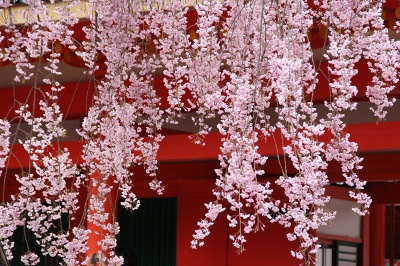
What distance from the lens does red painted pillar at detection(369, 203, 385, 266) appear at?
7.80 m

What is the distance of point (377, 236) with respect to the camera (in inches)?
312

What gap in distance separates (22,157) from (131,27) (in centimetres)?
398

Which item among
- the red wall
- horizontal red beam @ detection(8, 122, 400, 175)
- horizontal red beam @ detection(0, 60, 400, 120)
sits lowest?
the red wall

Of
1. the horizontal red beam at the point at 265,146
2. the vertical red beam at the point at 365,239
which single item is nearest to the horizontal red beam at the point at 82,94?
the horizontal red beam at the point at 265,146

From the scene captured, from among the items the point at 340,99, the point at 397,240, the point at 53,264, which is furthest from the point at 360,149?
the point at 397,240

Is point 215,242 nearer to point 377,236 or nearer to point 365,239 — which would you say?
point 365,239

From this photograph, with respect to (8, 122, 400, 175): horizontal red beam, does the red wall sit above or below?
below

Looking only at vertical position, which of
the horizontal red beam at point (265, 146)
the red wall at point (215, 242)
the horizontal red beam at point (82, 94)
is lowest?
the red wall at point (215, 242)

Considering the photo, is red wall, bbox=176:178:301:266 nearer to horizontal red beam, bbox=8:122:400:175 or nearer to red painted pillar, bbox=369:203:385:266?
horizontal red beam, bbox=8:122:400:175

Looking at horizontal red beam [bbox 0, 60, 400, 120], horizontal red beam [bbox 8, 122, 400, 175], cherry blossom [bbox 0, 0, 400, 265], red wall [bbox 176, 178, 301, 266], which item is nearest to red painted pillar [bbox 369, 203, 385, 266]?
horizontal red beam [bbox 8, 122, 400, 175]

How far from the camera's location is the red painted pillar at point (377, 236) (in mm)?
7805

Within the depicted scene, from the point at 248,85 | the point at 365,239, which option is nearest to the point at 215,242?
the point at 365,239

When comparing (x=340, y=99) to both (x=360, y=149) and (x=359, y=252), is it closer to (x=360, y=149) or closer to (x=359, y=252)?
(x=360, y=149)

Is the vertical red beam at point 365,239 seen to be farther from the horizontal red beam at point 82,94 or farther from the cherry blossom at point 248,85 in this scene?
the cherry blossom at point 248,85
